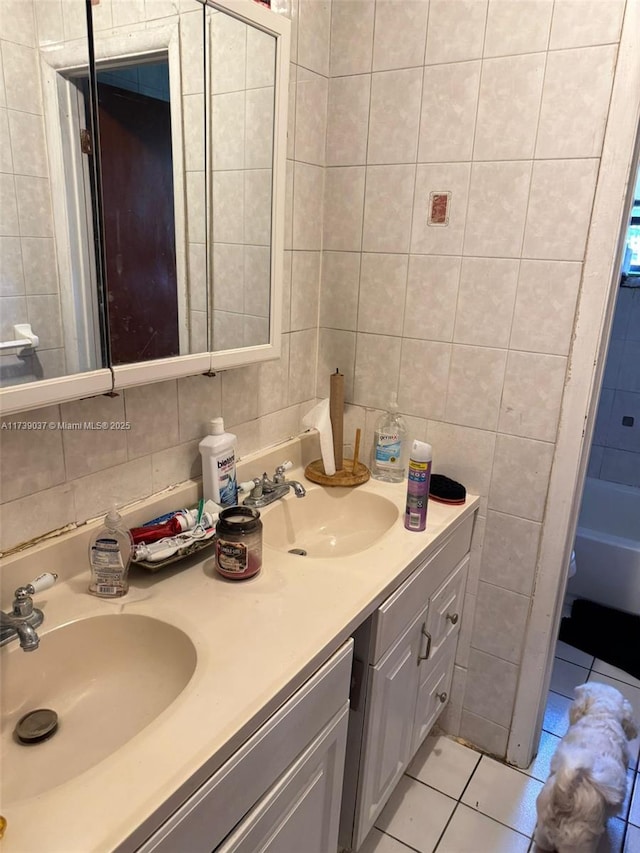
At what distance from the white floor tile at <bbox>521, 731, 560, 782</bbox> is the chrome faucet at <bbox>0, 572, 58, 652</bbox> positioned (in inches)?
56.2

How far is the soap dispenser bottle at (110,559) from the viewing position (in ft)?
3.38

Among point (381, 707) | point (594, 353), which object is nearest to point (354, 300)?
point (594, 353)

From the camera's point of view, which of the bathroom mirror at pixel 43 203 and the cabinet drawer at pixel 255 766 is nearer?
the cabinet drawer at pixel 255 766

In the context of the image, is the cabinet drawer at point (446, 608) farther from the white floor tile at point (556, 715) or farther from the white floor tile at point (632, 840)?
the white floor tile at point (632, 840)

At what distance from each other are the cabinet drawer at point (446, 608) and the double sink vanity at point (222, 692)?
15 millimetres

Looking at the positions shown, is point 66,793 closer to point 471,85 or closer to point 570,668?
point 471,85

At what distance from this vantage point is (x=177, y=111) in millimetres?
1098

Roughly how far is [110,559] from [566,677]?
169 centimetres

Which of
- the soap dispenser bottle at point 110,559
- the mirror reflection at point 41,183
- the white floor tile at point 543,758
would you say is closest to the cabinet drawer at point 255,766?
the soap dispenser bottle at point 110,559

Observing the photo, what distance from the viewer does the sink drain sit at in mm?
851

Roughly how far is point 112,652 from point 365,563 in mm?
495

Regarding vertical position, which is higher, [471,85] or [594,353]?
[471,85]

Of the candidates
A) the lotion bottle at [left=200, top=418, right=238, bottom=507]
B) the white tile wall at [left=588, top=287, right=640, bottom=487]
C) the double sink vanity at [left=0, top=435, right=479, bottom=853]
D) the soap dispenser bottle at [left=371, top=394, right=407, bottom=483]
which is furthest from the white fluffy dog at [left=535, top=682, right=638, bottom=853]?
the white tile wall at [left=588, top=287, right=640, bottom=487]

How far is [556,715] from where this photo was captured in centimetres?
187
